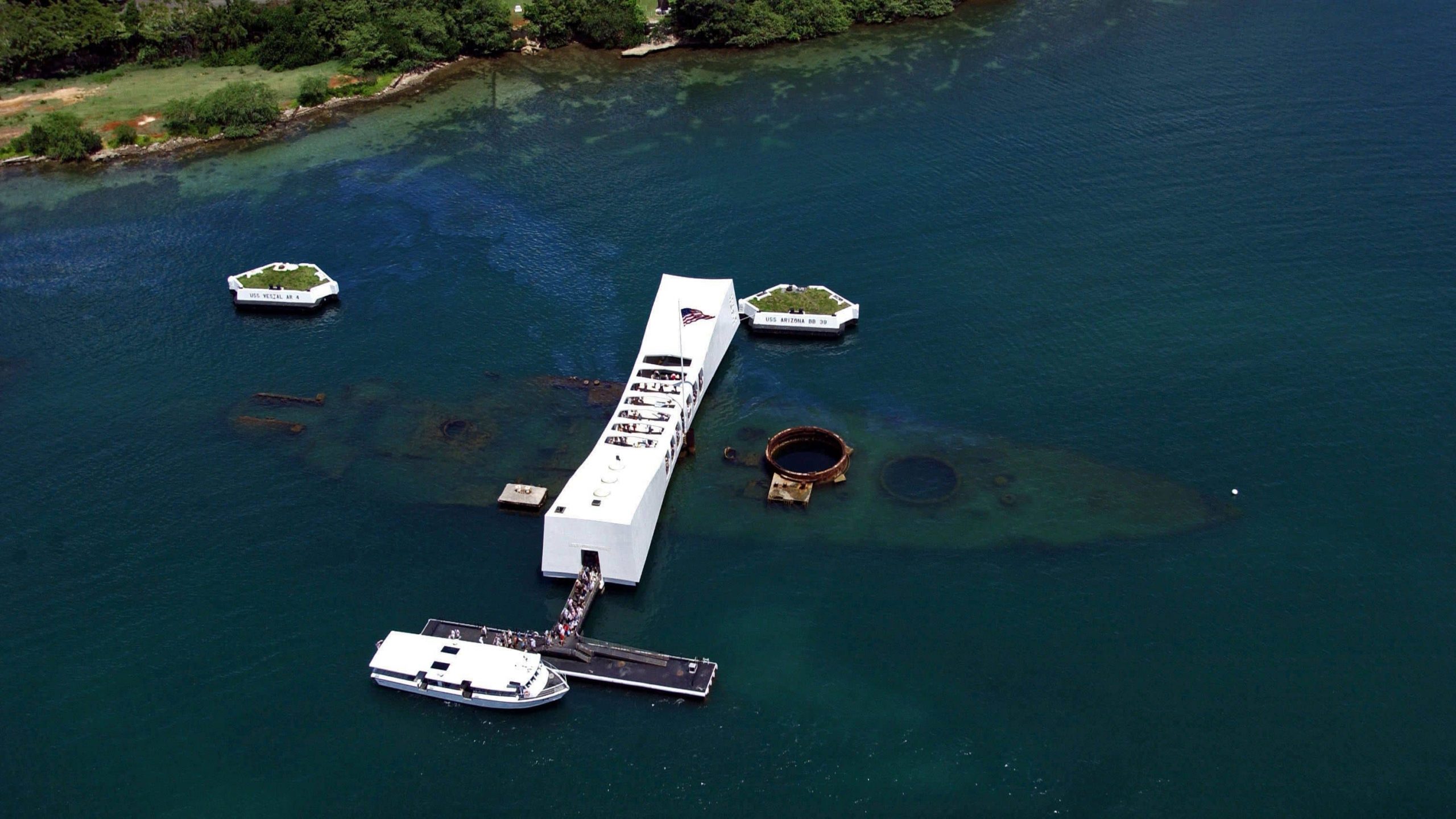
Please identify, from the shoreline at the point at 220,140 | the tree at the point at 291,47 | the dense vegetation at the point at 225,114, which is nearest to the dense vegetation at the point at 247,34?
the tree at the point at 291,47

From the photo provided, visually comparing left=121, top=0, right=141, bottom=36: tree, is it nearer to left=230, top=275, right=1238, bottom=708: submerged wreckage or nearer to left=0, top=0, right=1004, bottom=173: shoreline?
left=0, top=0, right=1004, bottom=173: shoreline

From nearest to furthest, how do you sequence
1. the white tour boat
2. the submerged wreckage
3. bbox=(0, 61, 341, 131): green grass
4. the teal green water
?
the teal green water < the white tour boat < the submerged wreckage < bbox=(0, 61, 341, 131): green grass

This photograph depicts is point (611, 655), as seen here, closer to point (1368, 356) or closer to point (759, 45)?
point (1368, 356)

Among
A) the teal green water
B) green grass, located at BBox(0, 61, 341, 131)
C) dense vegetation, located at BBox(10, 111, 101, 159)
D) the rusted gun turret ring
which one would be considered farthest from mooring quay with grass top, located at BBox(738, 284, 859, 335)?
dense vegetation, located at BBox(10, 111, 101, 159)

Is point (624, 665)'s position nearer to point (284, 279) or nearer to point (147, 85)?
point (284, 279)

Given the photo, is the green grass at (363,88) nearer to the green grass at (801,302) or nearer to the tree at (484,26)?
the tree at (484,26)

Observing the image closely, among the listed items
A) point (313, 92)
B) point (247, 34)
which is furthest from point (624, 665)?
point (247, 34)

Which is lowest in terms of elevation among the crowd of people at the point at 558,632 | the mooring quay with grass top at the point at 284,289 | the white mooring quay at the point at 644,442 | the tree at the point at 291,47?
the crowd of people at the point at 558,632
